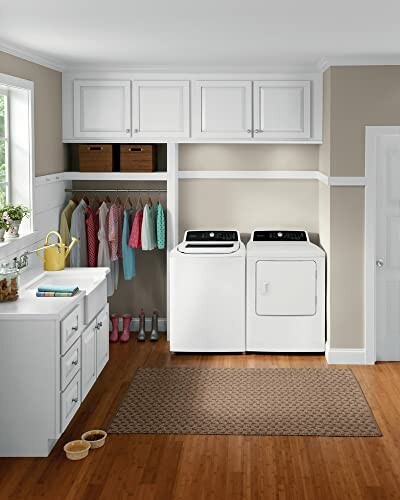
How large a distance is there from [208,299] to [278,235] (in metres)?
0.97

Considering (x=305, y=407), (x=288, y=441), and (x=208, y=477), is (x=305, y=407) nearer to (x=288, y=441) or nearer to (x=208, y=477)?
(x=288, y=441)

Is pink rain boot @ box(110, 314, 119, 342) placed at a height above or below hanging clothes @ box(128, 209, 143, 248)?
below

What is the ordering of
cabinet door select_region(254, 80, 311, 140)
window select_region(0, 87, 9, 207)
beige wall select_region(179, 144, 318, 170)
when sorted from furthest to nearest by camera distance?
beige wall select_region(179, 144, 318, 170), cabinet door select_region(254, 80, 311, 140), window select_region(0, 87, 9, 207)

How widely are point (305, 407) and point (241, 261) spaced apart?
161 cm

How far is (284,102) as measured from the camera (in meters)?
6.81

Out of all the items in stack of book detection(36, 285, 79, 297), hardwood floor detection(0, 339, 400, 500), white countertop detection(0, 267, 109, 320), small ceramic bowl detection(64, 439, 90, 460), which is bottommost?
hardwood floor detection(0, 339, 400, 500)

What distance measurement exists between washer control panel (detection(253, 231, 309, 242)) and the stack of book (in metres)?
2.43

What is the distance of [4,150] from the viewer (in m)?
5.87

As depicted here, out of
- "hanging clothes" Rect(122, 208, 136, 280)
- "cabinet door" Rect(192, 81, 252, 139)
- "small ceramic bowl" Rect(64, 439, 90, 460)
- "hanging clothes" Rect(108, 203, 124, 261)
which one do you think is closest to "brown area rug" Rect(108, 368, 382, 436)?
"small ceramic bowl" Rect(64, 439, 90, 460)

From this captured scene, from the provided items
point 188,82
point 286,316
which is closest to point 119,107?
point 188,82

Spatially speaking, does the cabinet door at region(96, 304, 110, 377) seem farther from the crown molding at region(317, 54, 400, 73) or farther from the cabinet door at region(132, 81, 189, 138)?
the crown molding at region(317, 54, 400, 73)

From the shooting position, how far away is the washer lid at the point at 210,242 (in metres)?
6.61

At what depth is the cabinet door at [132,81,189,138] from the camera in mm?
6832

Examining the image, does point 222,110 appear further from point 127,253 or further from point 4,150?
point 4,150
